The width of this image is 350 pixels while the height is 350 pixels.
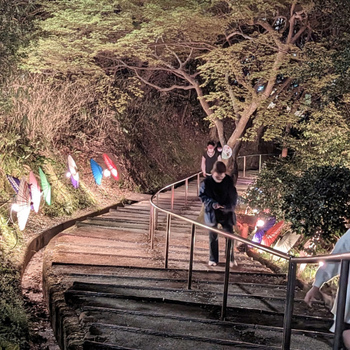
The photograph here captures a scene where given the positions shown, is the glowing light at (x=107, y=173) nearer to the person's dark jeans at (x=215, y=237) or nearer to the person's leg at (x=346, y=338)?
the person's dark jeans at (x=215, y=237)

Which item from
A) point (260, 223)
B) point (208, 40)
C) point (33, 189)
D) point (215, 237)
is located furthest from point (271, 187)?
point (208, 40)

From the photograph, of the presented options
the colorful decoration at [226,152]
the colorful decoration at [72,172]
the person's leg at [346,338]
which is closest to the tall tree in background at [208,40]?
the colorful decoration at [226,152]

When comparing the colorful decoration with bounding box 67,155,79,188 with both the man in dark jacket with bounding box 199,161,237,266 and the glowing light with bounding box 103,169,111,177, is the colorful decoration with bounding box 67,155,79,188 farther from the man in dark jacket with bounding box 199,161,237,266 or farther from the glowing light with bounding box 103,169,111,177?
the man in dark jacket with bounding box 199,161,237,266

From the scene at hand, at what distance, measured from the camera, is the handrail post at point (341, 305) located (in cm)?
207

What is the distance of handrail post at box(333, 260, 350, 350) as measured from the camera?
2.07 meters

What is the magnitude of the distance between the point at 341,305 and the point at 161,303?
8.28 feet

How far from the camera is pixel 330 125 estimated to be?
29.2ft

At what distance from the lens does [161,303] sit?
4262 mm

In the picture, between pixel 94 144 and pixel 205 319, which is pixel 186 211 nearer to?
pixel 94 144

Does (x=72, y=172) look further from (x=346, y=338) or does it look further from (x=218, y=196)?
(x=346, y=338)

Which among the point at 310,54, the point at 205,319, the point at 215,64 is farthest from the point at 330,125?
the point at 205,319

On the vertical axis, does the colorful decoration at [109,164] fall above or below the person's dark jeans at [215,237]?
below

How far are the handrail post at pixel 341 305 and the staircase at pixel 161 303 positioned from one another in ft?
3.99

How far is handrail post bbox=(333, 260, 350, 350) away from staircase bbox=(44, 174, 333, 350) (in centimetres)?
122
